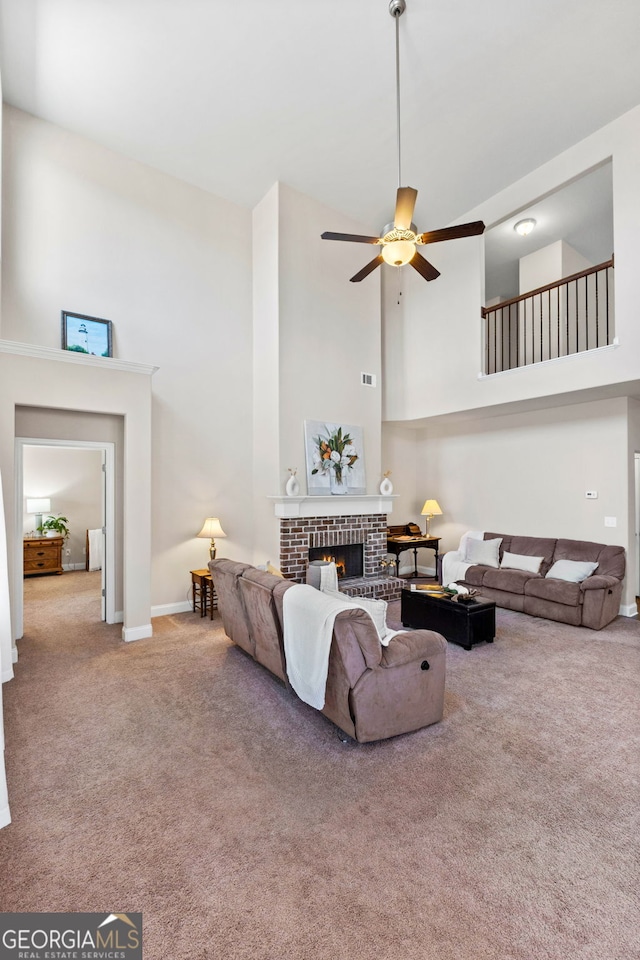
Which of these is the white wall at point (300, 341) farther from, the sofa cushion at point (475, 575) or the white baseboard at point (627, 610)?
the white baseboard at point (627, 610)

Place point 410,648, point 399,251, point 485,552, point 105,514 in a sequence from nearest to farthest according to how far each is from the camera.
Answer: point 410,648 → point 399,251 → point 105,514 → point 485,552

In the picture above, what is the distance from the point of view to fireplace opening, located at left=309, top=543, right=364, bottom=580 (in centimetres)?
627


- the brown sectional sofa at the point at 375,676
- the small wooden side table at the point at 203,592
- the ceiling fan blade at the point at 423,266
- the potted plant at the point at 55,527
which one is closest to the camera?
the brown sectional sofa at the point at 375,676

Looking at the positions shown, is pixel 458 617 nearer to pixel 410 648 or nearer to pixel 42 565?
pixel 410 648

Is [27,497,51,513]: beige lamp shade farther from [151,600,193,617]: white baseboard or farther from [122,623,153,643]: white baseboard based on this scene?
[122,623,153,643]: white baseboard

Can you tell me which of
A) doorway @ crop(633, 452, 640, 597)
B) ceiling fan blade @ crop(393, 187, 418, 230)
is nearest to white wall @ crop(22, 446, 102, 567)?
ceiling fan blade @ crop(393, 187, 418, 230)

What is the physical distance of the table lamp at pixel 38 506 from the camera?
7449mm

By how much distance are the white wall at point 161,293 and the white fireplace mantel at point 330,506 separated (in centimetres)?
82

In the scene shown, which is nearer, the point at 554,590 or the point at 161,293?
the point at 554,590

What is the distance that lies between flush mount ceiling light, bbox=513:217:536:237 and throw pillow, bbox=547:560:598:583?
4801 millimetres

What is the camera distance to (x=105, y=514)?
16.9ft

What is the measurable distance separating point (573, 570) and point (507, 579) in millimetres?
761

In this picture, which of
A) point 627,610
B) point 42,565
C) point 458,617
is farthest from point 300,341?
point 42,565

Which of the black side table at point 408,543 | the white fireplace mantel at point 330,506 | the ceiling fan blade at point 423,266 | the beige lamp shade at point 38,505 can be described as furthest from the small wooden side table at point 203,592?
the ceiling fan blade at point 423,266
